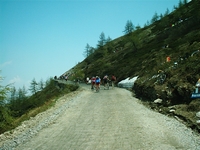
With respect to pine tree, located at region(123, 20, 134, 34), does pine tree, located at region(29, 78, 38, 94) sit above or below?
below

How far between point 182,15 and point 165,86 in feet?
266

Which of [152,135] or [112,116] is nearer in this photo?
[152,135]

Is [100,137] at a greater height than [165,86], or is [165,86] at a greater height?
[165,86]

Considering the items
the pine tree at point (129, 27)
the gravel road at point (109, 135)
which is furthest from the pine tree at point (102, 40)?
the gravel road at point (109, 135)

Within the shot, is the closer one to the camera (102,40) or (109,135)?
(109,135)

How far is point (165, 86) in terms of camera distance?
16109 millimetres

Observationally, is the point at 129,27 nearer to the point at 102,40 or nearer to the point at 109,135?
the point at 102,40

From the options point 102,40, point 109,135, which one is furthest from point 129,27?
point 109,135

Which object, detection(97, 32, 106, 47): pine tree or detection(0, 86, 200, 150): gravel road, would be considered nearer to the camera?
detection(0, 86, 200, 150): gravel road

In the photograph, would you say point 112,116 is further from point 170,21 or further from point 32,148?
point 170,21

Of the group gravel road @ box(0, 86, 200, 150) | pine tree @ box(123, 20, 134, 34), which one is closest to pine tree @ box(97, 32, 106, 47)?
pine tree @ box(123, 20, 134, 34)

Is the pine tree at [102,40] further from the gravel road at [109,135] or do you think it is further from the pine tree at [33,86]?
the gravel road at [109,135]

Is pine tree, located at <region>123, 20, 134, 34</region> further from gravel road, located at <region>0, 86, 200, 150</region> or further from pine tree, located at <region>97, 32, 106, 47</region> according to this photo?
gravel road, located at <region>0, 86, 200, 150</region>

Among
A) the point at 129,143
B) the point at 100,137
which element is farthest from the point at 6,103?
the point at 129,143
